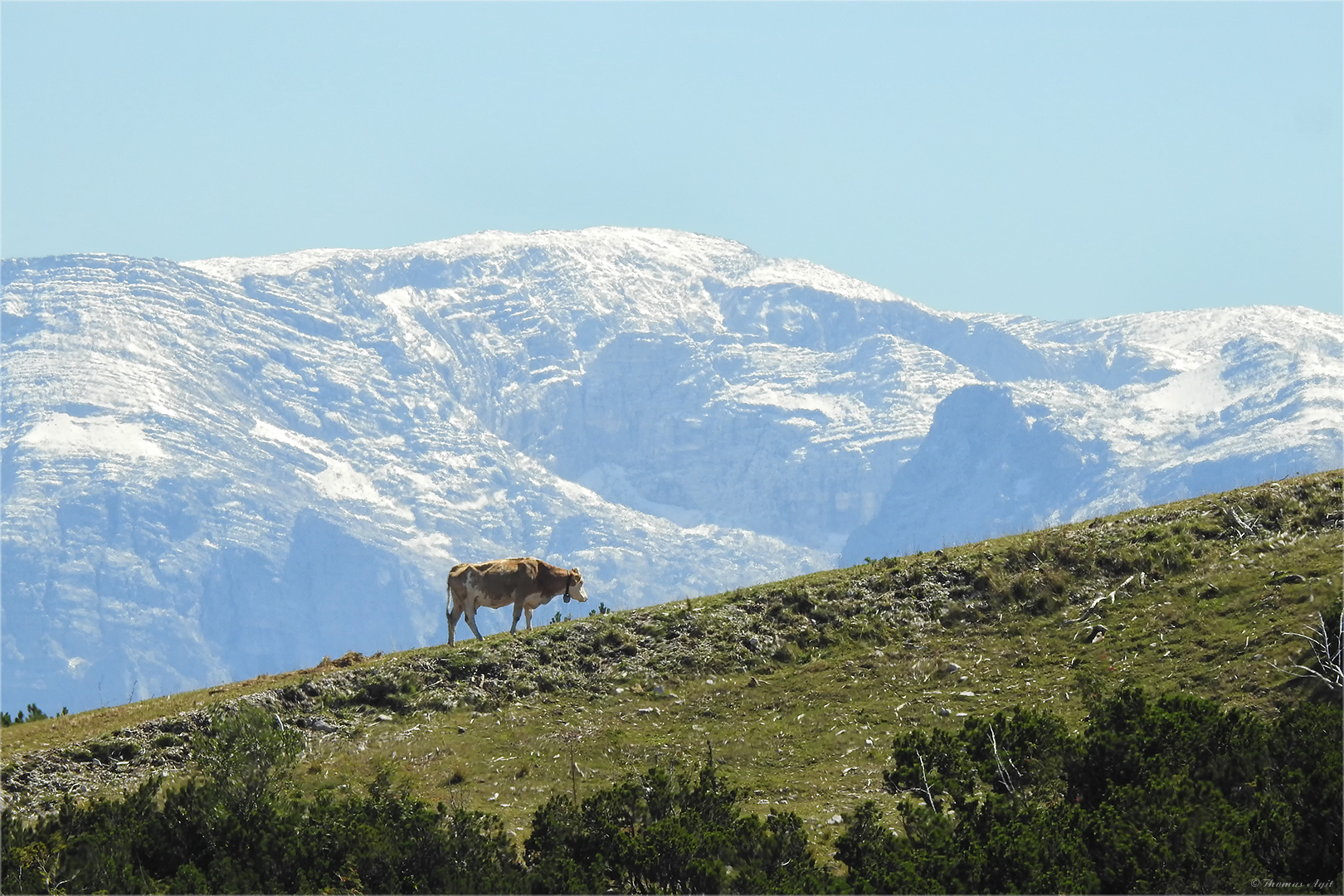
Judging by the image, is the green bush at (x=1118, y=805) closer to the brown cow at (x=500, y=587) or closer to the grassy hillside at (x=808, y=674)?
the grassy hillside at (x=808, y=674)

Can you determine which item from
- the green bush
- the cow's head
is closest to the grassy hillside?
the green bush

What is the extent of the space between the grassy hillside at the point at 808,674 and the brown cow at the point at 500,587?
236 centimetres

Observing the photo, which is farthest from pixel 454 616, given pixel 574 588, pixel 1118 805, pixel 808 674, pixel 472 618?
pixel 1118 805

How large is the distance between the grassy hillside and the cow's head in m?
3.57

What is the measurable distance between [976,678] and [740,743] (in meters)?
6.00

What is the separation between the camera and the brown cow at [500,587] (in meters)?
42.8

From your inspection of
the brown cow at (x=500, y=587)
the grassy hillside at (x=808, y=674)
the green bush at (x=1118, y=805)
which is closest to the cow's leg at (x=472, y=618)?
the brown cow at (x=500, y=587)

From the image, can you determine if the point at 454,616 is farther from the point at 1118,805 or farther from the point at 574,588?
the point at 1118,805

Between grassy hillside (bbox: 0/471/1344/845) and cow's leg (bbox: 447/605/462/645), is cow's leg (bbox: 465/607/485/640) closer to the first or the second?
cow's leg (bbox: 447/605/462/645)

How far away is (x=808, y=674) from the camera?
37.6m

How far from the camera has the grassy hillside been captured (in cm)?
3259

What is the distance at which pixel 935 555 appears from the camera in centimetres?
4322

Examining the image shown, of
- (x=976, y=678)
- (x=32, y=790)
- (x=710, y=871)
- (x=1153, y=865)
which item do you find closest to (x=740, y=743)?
(x=976, y=678)

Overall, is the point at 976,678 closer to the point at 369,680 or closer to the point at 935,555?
the point at 935,555
